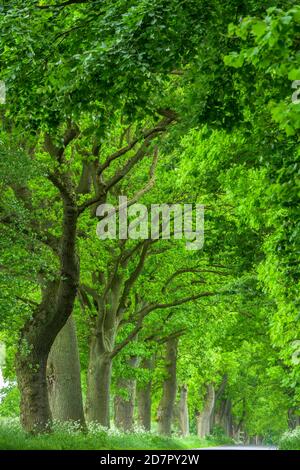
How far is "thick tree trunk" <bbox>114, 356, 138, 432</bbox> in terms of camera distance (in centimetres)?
3095

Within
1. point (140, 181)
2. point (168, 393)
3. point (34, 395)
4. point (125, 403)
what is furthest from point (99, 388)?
point (168, 393)

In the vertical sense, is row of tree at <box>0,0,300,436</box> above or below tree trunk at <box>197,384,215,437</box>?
above

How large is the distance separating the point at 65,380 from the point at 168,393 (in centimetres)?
1536

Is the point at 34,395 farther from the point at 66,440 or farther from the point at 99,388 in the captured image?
the point at 99,388

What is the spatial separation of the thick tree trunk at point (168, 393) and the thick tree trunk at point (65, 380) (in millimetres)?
14448

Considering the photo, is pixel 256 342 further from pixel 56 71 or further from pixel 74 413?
pixel 56 71

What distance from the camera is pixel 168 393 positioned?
36.7 m

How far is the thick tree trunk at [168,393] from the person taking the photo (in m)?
36.0

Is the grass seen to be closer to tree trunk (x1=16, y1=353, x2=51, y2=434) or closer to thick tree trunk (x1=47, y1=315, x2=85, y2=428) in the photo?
tree trunk (x1=16, y1=353, x2=51, y2=434)

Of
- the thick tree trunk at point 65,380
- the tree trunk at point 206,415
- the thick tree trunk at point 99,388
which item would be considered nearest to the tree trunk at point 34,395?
the thick tree trunk at point 65,380

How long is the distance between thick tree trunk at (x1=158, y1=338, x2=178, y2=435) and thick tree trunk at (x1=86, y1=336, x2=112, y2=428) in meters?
10.5

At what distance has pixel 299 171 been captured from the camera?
27.3 feet

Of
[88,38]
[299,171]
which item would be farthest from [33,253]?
[299,171]

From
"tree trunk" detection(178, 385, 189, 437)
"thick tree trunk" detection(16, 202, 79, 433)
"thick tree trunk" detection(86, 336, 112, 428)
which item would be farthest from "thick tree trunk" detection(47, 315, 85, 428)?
"tree trunk" detection(178, 385, 189, 437)
